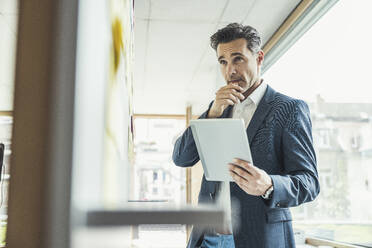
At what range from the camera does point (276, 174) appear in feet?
3.28

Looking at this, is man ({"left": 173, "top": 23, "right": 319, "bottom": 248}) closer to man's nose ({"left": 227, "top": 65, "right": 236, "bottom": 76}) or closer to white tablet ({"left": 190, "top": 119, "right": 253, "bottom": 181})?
white tablet ({"left": 190, "top": 119, "right": 253, "bottom": 181})

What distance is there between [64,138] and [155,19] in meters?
2.64

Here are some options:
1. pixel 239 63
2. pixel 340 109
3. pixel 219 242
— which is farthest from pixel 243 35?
pixel 340 109

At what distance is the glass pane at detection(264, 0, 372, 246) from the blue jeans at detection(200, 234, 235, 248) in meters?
1.39

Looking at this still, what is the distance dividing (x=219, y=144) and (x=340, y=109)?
172cm

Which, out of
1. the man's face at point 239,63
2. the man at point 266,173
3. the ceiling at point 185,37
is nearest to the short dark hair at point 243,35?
the man's face at point 239,63

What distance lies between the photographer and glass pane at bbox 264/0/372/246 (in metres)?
2.05

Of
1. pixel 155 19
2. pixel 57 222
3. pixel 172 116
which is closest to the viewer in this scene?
pixel 57 222

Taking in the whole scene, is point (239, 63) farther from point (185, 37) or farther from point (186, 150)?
point (185, 37)

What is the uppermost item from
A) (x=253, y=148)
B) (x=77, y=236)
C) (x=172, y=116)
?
(x=172, y=116)

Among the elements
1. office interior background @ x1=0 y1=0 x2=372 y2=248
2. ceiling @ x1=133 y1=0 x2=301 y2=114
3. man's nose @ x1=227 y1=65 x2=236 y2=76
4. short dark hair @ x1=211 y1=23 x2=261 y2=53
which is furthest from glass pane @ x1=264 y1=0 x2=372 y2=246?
man's nose @ x1=227 y1=65 x2=236 y2=76

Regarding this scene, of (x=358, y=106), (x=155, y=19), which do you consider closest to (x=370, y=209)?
(x=358, y=106)

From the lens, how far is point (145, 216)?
125mm

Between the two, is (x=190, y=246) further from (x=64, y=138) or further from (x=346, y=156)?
(x=346, y=156)
